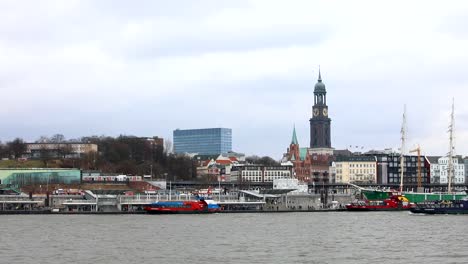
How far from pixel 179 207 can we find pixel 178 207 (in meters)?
0.17

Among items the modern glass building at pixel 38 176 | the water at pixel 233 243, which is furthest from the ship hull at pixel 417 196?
the water at pixel 233 243

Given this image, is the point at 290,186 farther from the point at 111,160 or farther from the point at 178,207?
the point at 111,160

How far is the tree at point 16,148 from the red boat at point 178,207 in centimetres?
7122

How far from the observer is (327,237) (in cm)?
7231

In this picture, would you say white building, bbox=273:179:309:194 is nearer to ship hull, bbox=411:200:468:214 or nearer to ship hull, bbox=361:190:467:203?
ship hull, bbox=361:190:467:203

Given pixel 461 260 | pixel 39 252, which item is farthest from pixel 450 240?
pixel 39 252

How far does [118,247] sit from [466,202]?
6950 centimetres

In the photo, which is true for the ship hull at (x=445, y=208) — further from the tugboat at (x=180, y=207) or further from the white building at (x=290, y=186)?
the white building at (x=290, y=186)

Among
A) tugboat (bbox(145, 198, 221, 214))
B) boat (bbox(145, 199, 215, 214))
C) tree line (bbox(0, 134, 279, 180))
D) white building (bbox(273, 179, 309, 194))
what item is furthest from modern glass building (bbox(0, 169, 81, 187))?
white building (bbox(273, 179, 309, 194))

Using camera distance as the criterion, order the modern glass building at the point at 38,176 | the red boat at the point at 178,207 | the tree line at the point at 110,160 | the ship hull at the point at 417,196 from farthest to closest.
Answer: the tree line at the point at 110,160 → the modern glass building at the point at 38,176 → the ship hull at the point at 417,196 → the red boat at the point at 178,207

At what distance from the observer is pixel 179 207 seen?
128375 millimetres

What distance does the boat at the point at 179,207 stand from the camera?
12693cm

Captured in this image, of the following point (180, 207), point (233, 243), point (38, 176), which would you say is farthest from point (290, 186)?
point (233, 243)

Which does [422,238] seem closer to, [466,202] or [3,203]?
[466,202]
